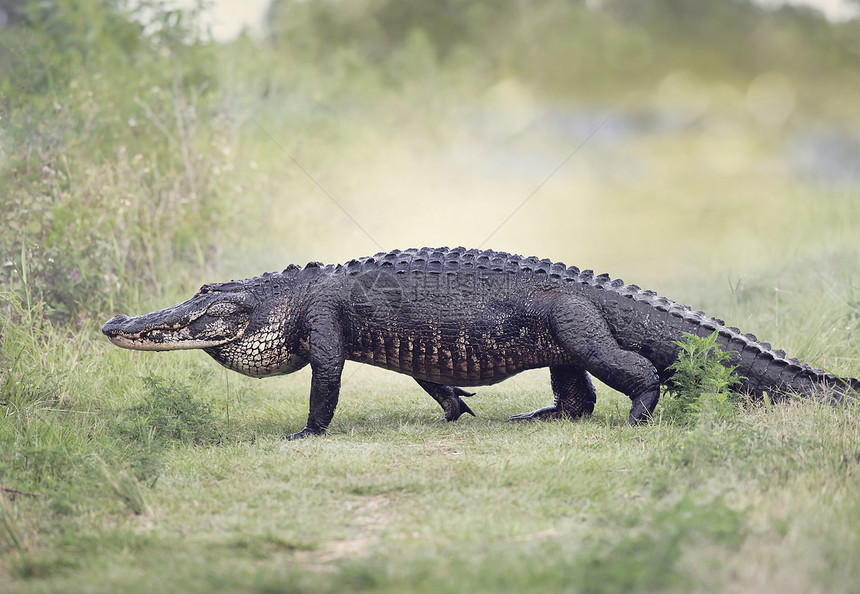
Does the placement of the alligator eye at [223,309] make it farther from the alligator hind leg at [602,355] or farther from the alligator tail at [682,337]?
the alligator tail at [682,337]

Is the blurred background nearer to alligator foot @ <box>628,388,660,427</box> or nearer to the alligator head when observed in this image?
the alligator head

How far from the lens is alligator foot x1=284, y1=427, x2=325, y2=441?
6.02 m

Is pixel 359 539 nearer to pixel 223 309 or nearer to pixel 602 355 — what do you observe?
pixel 602 355

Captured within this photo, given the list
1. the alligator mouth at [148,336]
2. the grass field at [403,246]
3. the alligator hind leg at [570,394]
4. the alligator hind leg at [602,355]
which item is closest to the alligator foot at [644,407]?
the alligator hind leg at [602,355]

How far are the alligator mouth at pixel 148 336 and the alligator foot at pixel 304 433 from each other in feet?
3.09

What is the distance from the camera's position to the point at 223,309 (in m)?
6.44

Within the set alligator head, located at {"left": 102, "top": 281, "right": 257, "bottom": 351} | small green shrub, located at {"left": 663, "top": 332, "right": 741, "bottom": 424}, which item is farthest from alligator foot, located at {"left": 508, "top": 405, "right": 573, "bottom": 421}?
alligator head, located at {"left": 102, "top": 281, "right": 257, "bottom": 351}

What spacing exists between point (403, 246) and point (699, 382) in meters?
9.24

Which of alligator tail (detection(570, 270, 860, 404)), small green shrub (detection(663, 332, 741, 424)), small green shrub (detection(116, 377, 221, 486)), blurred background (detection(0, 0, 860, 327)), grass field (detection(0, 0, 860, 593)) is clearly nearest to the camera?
grass field (detection(0, 0, 860, 593))

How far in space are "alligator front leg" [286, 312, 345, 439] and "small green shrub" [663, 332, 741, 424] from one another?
2.21m

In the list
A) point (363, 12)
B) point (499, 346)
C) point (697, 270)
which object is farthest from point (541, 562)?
point (363, 12)

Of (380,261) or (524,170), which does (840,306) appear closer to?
(380,261)

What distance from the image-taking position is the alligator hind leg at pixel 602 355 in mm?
6062

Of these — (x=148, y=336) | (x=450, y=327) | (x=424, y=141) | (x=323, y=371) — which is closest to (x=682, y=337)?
(x=450, y=327)
